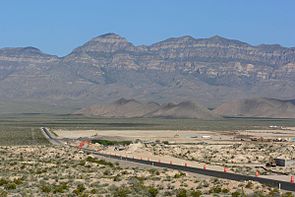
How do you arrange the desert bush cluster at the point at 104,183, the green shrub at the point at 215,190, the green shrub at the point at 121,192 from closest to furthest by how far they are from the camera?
the green shrub at the point at 121,192, the desert bush cluster at the point at 104,183, the green shrub at the point at 215,190

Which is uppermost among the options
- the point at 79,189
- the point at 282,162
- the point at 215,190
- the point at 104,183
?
the point at 79,189

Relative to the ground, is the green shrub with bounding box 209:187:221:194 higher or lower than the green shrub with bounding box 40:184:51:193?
lower

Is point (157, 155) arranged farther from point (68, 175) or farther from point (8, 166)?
point (68, 175)

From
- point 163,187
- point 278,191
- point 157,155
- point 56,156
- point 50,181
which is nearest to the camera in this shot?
point 278,191

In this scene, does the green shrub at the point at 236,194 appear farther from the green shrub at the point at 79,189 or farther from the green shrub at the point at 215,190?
the green shrub at the point at 79,189

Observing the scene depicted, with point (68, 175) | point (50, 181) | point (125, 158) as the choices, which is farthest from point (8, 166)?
point (125, 158)

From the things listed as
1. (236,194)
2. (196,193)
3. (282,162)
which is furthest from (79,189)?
(282,162)

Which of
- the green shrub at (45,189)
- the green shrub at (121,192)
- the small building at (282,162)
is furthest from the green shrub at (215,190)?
the small building at (282,162)

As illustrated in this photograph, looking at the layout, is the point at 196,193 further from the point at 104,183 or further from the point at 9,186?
the point at 9,186

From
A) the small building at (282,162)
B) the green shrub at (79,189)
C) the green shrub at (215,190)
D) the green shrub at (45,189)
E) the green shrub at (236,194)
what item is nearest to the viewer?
the green shrub at (236,194)

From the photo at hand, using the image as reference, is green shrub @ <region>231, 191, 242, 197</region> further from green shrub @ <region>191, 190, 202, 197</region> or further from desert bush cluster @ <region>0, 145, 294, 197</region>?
green shrub @ <region>191, 190, 202, 197</region>

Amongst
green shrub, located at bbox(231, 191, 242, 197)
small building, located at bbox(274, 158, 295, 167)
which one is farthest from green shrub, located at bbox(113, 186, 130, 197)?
small building, located at bbox(274, 158, 295, 167)
